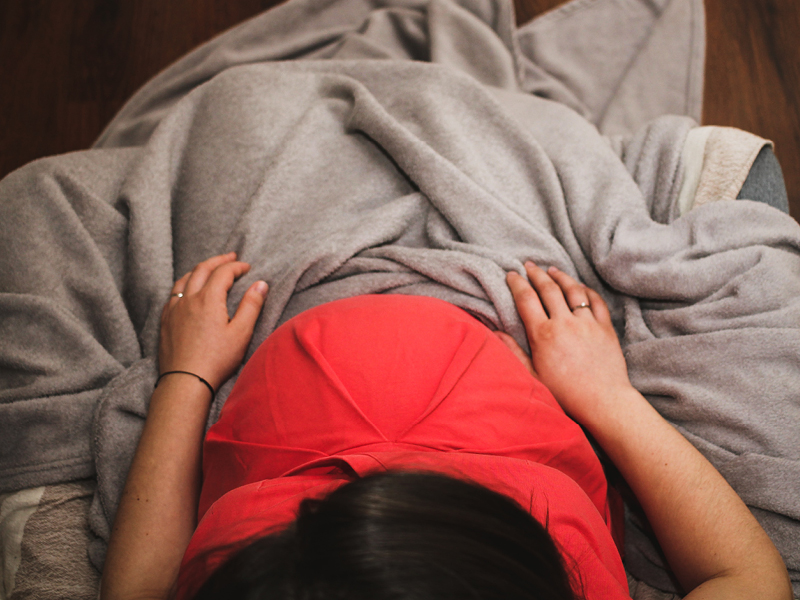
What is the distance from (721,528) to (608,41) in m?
1.02

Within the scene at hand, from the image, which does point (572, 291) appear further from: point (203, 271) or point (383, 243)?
point (203, 271)

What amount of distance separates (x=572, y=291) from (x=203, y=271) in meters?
0.52

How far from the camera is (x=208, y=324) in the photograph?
0.68 m

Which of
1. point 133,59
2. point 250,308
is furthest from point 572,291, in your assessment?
point 133,59

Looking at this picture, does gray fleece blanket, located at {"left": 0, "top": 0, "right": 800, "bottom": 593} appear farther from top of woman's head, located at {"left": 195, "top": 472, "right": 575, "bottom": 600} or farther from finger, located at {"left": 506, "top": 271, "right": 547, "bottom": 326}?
top of woman's head, located at {"left": 195, "top": 472, "right": 575, "bottom": 600}

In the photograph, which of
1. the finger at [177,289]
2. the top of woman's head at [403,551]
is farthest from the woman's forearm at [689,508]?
the finger at [177,289]

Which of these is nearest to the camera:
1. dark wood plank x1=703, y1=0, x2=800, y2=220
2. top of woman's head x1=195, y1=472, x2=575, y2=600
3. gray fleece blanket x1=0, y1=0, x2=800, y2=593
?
top of woman's head x1=195, y1=472, x2=575, y2=600

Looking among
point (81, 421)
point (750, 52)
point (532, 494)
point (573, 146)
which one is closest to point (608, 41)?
point (750, 52)

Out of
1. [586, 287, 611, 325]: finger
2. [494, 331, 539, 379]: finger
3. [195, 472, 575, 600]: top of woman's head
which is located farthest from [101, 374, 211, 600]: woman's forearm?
[586, 287, 611, 325]: finger

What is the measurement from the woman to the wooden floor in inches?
28.6

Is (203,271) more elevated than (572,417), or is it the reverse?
(203,271)

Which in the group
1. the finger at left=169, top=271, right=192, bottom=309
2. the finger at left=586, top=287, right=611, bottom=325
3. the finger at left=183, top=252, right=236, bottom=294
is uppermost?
the finger at left=183, top=252, right=236, bottom=294

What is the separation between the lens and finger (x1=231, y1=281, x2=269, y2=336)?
69 cm

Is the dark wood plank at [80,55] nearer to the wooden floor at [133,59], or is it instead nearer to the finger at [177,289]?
the wooden floor at [133,59]
